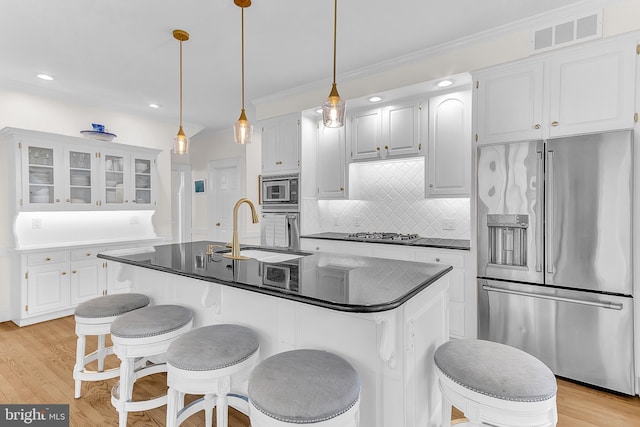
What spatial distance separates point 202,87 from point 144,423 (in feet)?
12.0

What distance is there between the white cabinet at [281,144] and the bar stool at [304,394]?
3.12 meters

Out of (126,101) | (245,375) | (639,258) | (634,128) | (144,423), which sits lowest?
(144,423)

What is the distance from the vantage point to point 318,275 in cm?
161

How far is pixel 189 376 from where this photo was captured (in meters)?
1.40

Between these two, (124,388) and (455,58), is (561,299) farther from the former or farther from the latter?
(124,388)

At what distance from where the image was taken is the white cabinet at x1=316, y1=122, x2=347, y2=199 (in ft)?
13.3

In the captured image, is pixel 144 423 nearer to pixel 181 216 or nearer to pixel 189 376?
pixel 189 376

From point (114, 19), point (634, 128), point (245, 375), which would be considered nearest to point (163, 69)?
point (114, 19)

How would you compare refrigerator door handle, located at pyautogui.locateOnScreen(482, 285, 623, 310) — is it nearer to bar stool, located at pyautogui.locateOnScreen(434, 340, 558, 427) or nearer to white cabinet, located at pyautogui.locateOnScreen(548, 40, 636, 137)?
white cabinet, located at pyautogui.locateOnScreen(548, 40, 636, 137)

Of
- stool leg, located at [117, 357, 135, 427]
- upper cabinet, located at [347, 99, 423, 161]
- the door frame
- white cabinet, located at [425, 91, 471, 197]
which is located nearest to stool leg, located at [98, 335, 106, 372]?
stool leg, located at [117, 357, 135, 427]

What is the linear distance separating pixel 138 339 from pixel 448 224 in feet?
9.99

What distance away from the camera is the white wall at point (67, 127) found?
3.81m

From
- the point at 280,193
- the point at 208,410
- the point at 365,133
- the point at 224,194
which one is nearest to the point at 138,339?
the point at 208,410

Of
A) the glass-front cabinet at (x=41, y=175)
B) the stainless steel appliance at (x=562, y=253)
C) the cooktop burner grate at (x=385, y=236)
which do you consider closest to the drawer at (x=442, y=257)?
the stainless steel appliance at (x=562, y=253)
